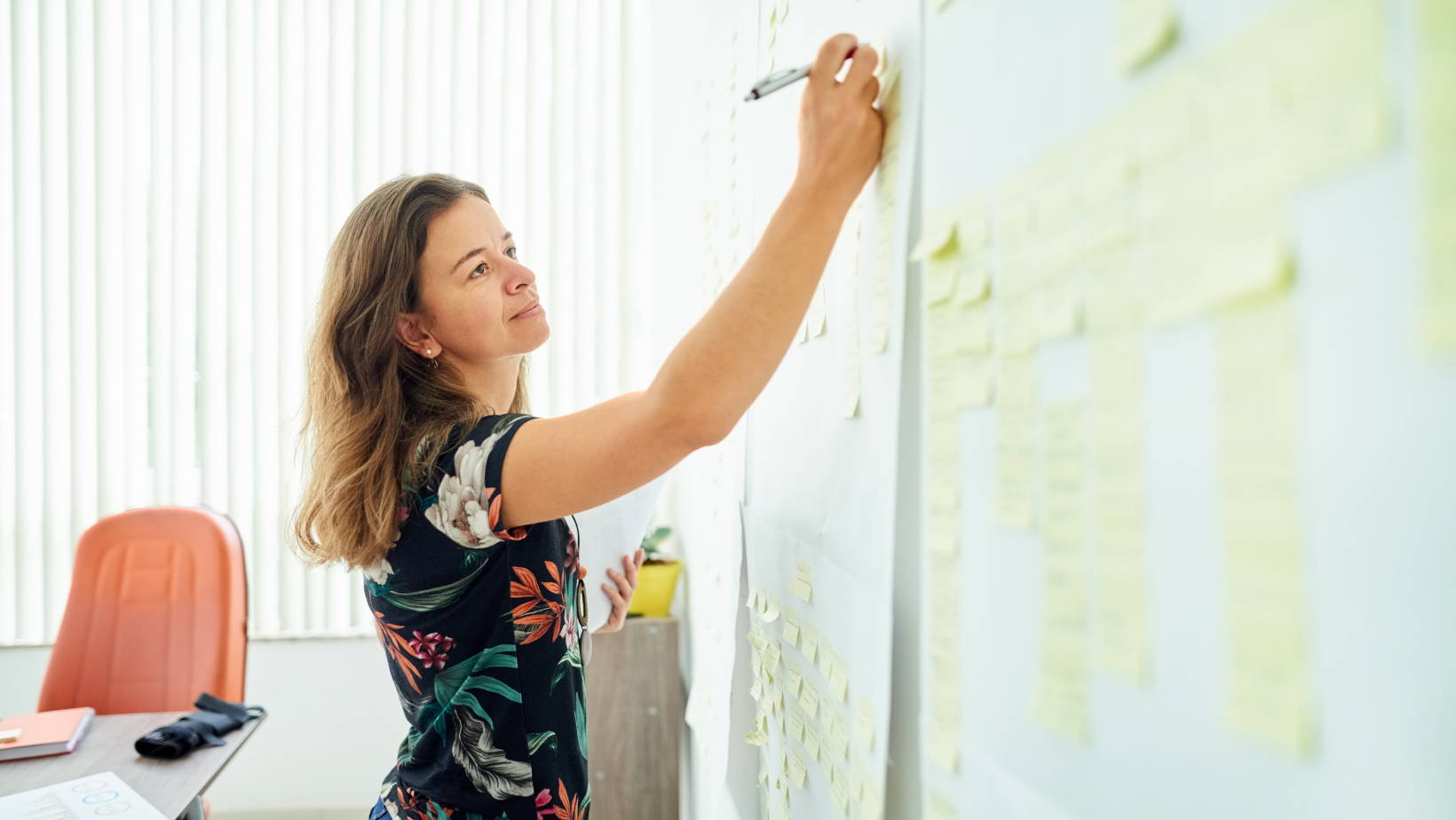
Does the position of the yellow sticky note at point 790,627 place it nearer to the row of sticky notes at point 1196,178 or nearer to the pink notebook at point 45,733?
the row of sticky notes at point 1196,178

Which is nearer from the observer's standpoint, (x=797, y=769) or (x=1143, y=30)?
(x=1143, y=30)

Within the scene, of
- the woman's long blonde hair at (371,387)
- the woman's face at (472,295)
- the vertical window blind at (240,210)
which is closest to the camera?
the woman's long blonde hair at (371,387)

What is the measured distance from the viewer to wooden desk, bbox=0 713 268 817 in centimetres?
145

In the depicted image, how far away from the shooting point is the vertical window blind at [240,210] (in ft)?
8.82

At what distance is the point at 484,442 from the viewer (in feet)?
2.76

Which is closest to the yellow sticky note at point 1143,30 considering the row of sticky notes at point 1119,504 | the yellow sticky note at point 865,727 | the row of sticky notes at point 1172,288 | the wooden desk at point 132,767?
the row of sticky notes at point 1172,288

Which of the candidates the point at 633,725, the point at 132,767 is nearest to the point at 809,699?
the point at 132,767

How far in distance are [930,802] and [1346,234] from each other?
46 centimetres

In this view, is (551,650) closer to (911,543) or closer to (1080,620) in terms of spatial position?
(911,543)

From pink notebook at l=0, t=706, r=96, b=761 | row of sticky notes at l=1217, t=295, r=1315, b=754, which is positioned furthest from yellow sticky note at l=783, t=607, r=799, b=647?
pink notebook at l=0, t=706, r=96, b=761

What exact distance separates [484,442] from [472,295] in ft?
0.89

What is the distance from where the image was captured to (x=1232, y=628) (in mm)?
315

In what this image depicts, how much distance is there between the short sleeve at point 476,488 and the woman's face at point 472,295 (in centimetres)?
21

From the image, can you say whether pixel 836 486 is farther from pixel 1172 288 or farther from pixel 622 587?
pixel 622 587
